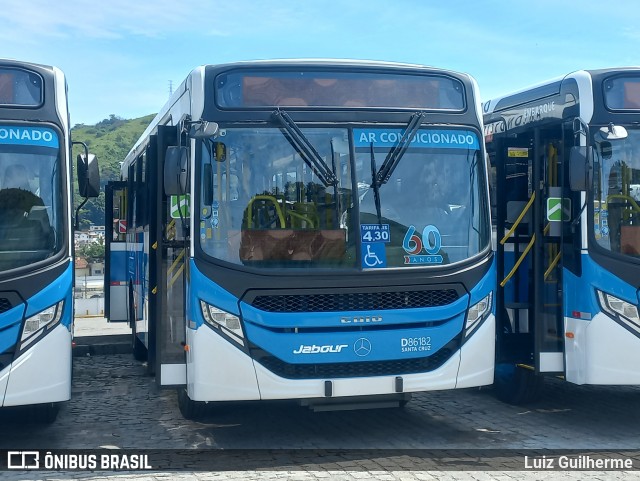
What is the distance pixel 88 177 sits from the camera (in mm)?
8039

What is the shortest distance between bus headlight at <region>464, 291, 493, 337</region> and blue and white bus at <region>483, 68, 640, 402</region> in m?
0.91

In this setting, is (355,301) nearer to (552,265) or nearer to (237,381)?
(237,381)

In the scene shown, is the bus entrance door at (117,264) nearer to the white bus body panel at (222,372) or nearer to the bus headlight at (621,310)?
the white bus body panel at (222,372)

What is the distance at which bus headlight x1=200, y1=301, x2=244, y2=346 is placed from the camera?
7.06 m

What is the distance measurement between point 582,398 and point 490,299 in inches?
116

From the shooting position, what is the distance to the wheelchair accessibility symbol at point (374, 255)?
7.23 metres

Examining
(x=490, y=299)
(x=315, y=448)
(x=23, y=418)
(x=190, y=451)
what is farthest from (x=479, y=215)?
(x=23, y=418)

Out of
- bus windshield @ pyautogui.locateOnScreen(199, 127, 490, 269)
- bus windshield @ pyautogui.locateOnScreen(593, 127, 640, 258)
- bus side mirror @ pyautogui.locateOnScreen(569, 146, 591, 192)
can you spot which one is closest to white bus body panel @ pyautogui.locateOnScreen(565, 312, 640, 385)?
bus windshield @ pyautogui.locateOnScreen(593, 127, 640, 258)

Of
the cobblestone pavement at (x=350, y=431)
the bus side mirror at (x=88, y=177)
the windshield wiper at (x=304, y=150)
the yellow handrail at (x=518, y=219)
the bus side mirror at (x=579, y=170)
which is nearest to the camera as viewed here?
the cobblestone pavement at (x=350, y=431)

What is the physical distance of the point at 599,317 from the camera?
25.2ft

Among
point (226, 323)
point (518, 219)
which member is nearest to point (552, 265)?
Answer: point (518, 219)

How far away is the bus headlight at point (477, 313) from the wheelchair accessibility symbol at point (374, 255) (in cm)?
96

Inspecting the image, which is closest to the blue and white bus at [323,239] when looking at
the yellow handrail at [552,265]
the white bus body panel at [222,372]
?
the white bus body panel at [222,372]

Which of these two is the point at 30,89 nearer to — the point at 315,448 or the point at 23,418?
the point at 23,418
